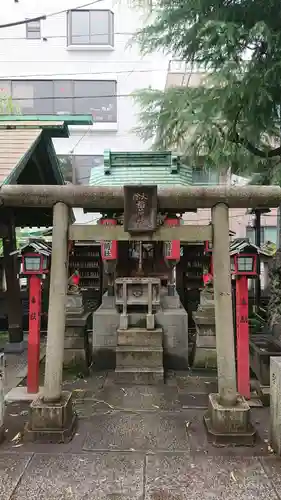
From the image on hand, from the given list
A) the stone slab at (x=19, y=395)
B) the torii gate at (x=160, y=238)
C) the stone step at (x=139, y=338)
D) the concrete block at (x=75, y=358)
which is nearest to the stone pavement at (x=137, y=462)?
the torii gate at (x=160, y=238)

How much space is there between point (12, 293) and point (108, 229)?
533 cm

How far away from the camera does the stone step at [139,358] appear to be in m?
7.57

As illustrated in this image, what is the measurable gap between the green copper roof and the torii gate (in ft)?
11.4

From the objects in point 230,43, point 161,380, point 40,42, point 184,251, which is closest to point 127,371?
point 161,380

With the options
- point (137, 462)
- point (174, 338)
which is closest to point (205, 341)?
point (174, 338)

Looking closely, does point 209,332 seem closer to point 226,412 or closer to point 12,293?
point 226,412

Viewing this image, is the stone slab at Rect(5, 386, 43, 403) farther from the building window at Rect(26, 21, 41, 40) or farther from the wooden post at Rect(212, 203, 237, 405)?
the building window at Rect(26, 21, 41, 40)

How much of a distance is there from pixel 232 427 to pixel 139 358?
127 inches

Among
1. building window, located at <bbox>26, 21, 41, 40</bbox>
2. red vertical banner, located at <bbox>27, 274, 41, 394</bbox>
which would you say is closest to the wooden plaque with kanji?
red vertical banner, located at <bbox>27, 274, 41, 394</bbox>

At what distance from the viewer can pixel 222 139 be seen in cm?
880

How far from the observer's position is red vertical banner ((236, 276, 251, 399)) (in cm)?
596

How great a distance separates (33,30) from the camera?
19078mm

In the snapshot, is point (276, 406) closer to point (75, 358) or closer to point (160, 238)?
point (160, 238)

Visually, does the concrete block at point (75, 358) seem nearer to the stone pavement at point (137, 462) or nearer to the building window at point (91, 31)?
the stone pavement at point (137, 462)
